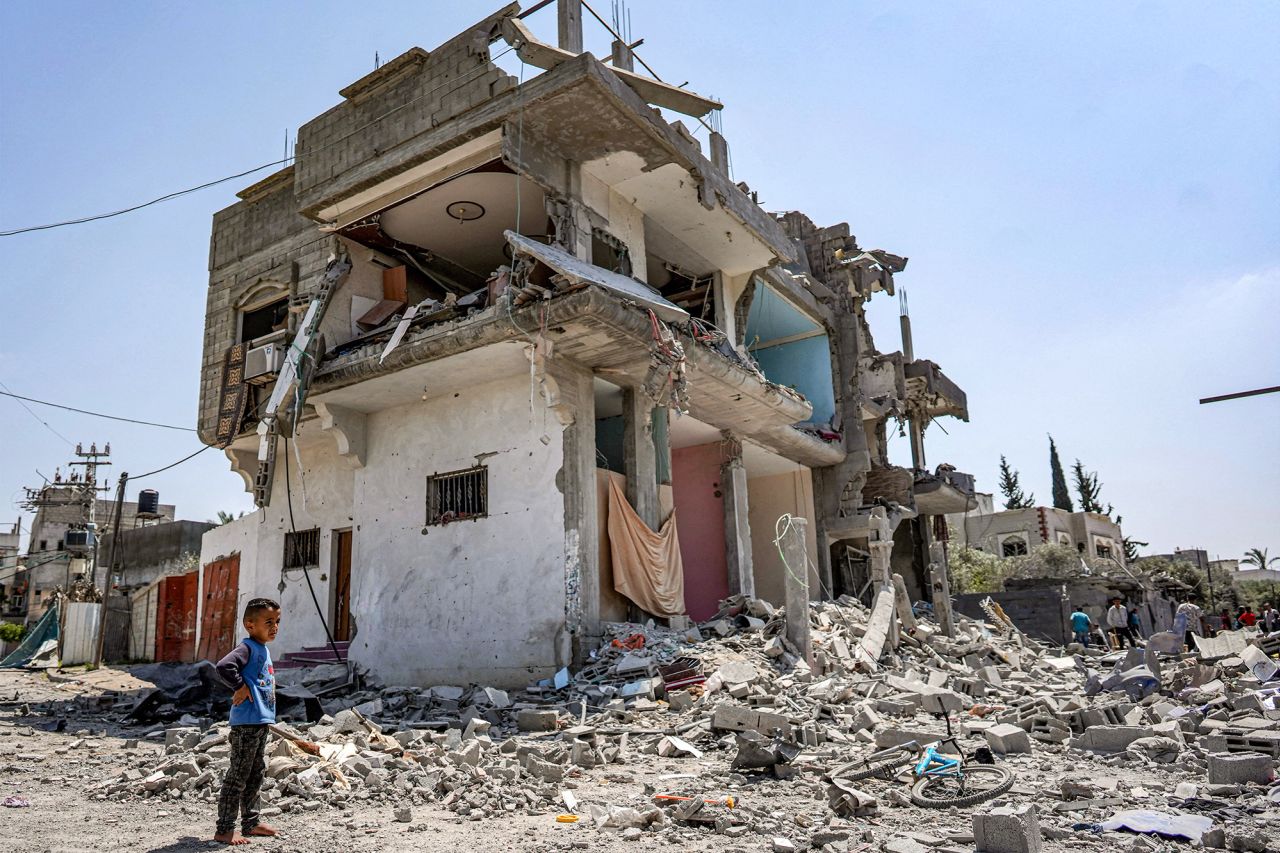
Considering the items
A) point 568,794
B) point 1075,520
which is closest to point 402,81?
point 568,794

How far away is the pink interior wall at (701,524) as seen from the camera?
16797 millimetres

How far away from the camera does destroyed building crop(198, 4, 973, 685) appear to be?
12164 millimetres

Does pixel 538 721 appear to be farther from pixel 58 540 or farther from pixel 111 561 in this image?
pixel 58 540

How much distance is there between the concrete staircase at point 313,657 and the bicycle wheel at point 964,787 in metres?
11.1

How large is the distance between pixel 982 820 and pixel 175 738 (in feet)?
23.6

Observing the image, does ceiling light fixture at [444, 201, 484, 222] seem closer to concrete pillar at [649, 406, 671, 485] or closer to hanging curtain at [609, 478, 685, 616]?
concrete pillar at [649, 406, 671, 485]

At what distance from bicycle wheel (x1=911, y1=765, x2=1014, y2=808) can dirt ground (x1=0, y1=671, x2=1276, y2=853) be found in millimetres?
90

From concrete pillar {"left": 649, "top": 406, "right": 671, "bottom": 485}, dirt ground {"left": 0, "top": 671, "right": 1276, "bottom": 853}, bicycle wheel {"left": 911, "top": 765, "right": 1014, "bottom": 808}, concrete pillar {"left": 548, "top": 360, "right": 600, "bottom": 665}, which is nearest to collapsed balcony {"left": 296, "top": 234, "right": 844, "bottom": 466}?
concrete pillar {"left": 548, "top": 360, "right": 600, "bottom": 665}

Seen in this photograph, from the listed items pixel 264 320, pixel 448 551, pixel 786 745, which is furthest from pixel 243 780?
pixel 264 320

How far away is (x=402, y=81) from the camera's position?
13891 mm

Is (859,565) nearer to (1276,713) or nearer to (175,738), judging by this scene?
(1276,713)

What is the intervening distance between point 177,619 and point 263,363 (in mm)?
9762

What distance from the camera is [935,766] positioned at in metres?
6.49

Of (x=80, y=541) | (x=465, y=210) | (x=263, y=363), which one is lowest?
(x=263, y=363)
